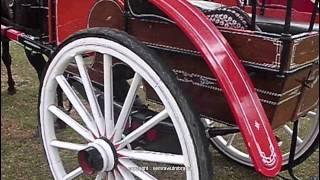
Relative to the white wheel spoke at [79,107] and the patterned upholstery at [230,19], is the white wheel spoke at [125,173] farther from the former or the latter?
the patterned upholstery at [230,19]

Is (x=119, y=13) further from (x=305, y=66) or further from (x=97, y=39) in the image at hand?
(x=305, y=66)

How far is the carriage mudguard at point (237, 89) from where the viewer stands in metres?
1.39

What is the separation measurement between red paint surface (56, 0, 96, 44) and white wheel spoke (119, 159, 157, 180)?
0.65 metres

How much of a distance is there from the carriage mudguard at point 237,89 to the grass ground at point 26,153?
978mm

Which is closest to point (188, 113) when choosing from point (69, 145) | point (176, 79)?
point (176, 79)

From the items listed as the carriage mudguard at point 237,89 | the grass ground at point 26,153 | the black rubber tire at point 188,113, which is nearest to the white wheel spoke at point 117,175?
the black rubber tire at point 188,113

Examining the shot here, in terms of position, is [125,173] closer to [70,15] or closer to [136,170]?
[136,170]

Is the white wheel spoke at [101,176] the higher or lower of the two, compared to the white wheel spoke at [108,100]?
lower

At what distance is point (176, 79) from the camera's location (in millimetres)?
1473

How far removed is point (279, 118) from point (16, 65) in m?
2.96

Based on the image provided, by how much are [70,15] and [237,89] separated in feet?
2.96

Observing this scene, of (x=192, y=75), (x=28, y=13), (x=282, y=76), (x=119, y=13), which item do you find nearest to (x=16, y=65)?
(x=28, y=13)

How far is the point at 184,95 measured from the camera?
1.44 metres

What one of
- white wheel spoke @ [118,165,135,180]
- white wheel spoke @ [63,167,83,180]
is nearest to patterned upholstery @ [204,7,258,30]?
white wheel spoke @ [118,165,135,180]
